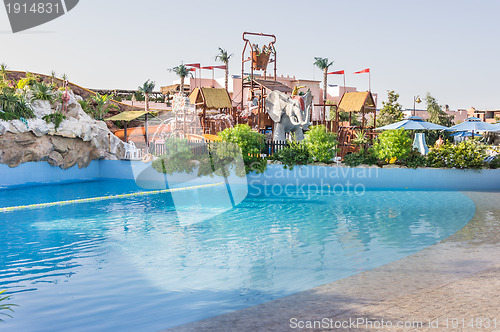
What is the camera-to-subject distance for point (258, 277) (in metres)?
6.58

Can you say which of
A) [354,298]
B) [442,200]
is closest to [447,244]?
[354,298]

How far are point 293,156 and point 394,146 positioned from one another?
13.6 feet

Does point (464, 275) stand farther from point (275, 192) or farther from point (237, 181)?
point (237, 181)

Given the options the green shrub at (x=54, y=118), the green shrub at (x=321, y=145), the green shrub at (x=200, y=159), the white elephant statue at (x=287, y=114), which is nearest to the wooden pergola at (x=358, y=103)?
the white elephant statue at (x=287, y=114)

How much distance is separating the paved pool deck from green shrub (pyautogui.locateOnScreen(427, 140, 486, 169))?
10.6 m

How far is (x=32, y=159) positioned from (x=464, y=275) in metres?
18.8

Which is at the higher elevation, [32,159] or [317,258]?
[32,159]

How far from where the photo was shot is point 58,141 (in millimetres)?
20719

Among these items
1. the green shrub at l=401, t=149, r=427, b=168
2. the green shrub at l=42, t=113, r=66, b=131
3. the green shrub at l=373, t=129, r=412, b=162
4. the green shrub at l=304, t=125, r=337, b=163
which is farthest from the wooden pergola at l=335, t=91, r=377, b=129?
the green shrub at l=42, t=113, r=66, b=131

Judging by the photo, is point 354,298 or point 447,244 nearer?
point 354,298

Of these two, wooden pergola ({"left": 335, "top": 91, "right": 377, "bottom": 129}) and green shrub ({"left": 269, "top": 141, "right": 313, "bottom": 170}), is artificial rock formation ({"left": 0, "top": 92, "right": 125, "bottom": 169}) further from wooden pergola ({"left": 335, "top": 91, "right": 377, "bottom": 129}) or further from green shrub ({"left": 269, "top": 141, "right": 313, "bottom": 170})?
wooden pergola ({"left": 335, "top": 91, "right": 377, "bottom": 129})

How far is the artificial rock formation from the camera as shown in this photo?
62.1 feet

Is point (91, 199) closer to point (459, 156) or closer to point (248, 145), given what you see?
point (248, 145)

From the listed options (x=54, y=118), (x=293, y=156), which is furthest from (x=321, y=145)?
(x=54, y=118)
